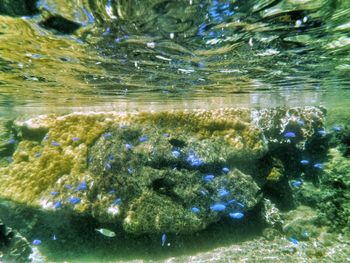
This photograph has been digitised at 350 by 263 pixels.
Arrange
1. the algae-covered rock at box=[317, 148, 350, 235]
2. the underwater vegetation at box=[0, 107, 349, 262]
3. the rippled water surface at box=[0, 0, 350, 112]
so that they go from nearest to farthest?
1. the rippled water surface at box=[0, 0, 350, 112]
2. the underwater vegetation at box=[0, 107, 349, 262]
3. the algae-covered rock at box=[317, 148, 350, 235]

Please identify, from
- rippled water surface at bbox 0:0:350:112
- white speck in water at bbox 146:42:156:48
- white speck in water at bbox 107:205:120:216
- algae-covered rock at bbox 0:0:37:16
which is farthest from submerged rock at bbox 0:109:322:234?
algae-covered rock at bbox 0:0:37:16

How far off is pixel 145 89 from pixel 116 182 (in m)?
6.09

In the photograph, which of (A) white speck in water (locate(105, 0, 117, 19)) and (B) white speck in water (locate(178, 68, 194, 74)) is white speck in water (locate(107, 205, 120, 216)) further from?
(A) white speck in water (locate(105, 0, 117, 19))

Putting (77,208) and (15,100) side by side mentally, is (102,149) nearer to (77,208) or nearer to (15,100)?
(77,208)

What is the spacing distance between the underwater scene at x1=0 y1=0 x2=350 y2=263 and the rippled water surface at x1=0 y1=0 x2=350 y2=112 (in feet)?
0.17

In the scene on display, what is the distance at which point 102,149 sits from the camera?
1155 centimetres

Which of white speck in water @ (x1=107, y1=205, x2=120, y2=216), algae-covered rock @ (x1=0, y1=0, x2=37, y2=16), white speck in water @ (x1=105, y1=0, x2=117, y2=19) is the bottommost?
white speck in water @ (x1=107, y1=205, x2=120, y2=216)

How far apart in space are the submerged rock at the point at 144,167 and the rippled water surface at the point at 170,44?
2200 mm

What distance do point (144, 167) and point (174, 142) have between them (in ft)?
6.22

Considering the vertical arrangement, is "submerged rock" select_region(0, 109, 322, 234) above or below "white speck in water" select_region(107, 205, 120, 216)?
above

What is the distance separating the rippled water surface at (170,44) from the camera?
18.2 ft

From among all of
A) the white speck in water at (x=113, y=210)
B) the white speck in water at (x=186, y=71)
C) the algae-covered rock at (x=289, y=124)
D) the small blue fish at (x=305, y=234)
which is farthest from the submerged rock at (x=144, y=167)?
the white speck in water at (x=186, y=71)

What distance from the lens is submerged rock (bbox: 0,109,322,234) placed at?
1038cm

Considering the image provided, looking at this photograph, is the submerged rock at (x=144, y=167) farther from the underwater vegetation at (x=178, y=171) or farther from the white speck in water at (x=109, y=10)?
the white speck in water at (x=109, y=10)
